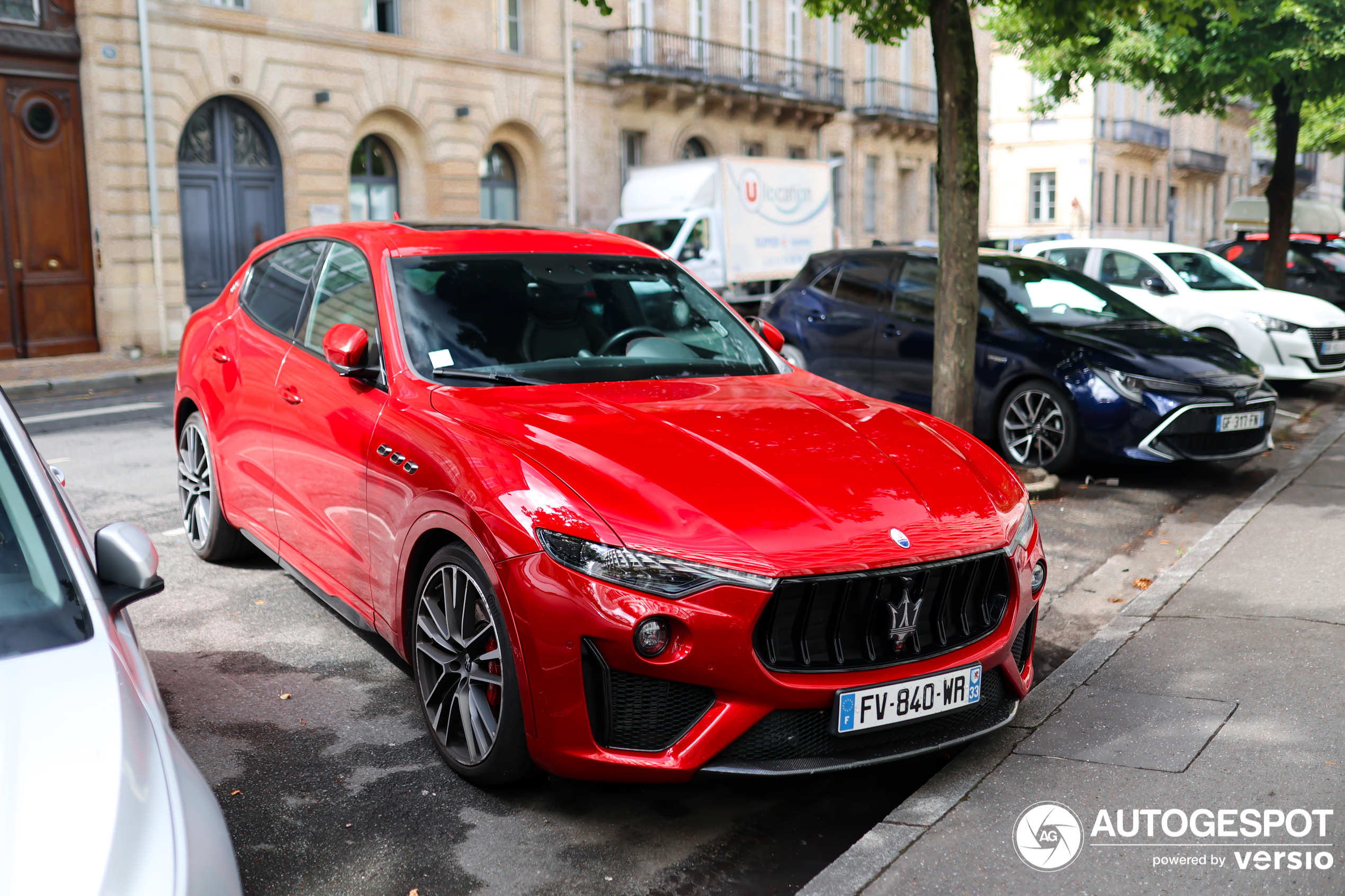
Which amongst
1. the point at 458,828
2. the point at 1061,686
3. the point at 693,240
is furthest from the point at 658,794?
the point at 693,240

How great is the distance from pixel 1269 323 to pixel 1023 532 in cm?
970

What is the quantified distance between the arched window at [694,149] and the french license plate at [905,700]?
27709 mm

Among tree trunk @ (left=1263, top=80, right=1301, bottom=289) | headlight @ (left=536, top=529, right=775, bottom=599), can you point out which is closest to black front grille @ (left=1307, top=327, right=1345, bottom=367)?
tree trunk @ (left=1263, top=80, right=1301, bottom=289)

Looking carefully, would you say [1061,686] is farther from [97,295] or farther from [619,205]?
[619,205]

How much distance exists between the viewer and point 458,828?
3373mm

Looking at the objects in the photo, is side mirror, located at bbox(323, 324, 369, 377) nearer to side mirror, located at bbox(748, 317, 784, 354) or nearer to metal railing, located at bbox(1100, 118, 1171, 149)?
side mirror, located at bbox(748, 317, 784, 354)

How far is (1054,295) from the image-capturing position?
888 centimetres

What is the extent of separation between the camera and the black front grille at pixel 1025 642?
145 inches

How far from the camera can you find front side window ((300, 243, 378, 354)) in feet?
14.5

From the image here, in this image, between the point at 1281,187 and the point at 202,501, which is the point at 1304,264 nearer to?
the point at 1281,187

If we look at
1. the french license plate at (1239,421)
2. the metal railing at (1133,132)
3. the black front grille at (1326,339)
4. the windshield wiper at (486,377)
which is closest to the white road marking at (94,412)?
the windshield wiper at (486,377)

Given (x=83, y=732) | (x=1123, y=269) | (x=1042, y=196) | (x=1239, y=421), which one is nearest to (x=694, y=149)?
(x=1123, y=269)

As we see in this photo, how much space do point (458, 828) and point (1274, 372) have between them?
10919 mm

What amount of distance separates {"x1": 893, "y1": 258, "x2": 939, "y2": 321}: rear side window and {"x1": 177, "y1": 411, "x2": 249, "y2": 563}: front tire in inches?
206
